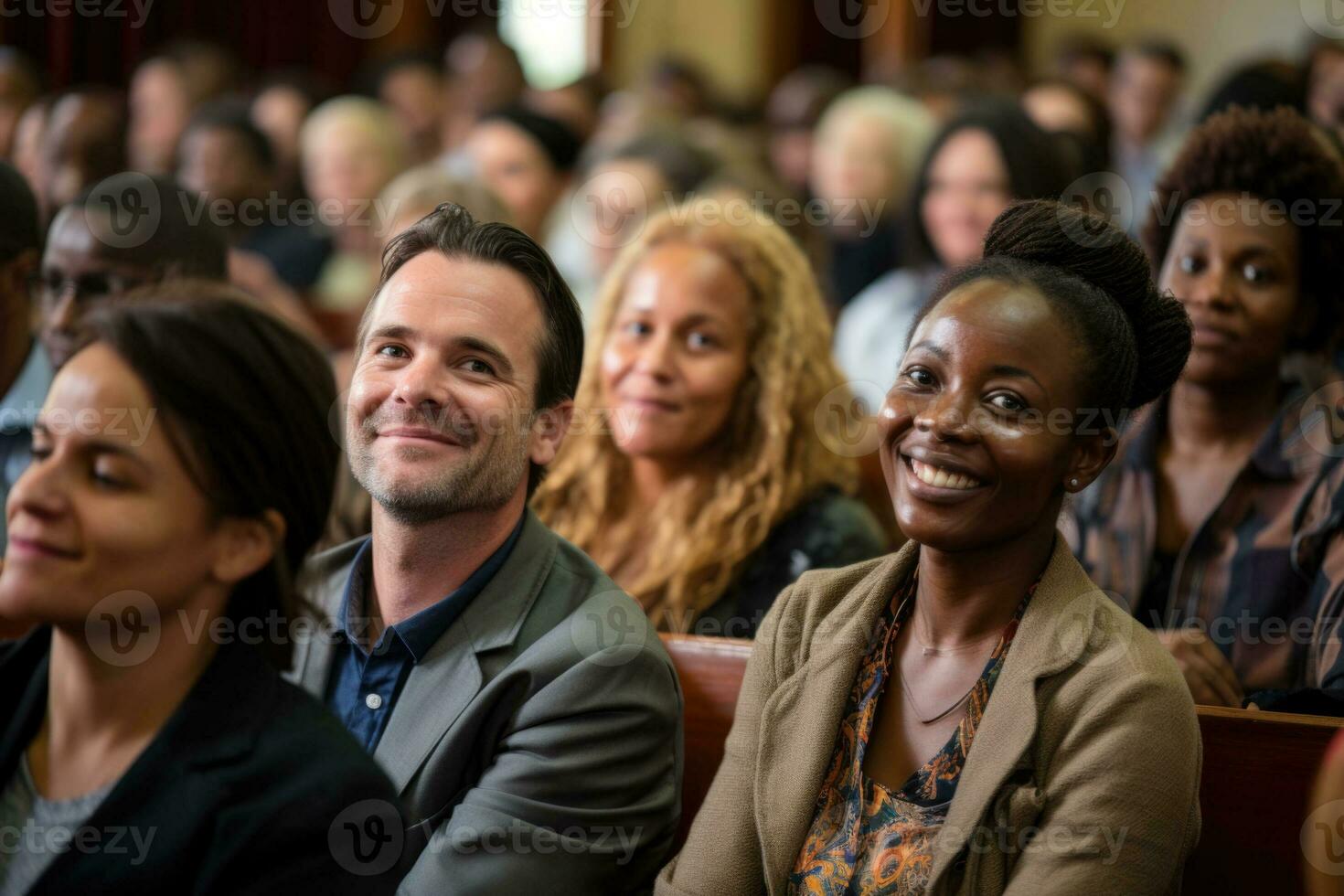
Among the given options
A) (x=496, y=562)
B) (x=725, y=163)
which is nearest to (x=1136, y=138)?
(x=725, y=163)

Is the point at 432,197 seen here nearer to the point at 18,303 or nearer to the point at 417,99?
the point at 18,303

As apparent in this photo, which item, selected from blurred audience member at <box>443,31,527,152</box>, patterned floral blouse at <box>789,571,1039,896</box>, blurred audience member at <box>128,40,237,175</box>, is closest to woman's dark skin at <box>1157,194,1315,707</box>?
patterned floral blouse at <box>789,571,1039,896</box>

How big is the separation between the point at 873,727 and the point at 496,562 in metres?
0.52

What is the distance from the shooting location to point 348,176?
19.4ft

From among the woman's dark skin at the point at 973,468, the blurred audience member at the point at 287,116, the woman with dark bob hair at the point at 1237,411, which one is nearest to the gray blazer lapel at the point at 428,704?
the woman's dark skin at the point at 973,468

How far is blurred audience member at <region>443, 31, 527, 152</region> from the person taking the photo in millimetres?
7664

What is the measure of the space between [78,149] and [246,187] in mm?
944

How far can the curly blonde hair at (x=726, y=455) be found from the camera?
2.71 metres

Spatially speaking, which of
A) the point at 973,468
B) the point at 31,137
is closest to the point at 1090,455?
the point at 973,468

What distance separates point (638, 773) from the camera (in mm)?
1820

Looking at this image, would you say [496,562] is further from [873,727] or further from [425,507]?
[873,727]

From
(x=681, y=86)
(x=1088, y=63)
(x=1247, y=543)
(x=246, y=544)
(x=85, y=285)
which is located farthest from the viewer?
(x=1088, y=63)

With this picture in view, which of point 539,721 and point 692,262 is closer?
point 539,721

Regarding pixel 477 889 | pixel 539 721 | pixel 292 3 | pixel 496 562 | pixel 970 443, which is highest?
pixel 292 3
